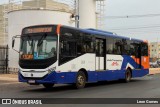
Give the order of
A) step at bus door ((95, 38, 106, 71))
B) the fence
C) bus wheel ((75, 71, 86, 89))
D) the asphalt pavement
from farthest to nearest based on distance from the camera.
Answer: the fence < step at bus door ((95, 38, 106, 71)) < bus wheel ((75, 71, 86, 89)) < the asphalt pavement

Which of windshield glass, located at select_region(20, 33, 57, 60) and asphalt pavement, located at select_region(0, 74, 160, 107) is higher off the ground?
windshield glass, located at select_region(20, 33, 57, 60)

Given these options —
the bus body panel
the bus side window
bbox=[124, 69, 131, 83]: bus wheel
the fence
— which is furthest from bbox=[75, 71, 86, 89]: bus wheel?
the fence

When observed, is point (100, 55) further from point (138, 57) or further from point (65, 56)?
point (138, 57)

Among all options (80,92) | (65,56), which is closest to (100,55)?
(65,56)

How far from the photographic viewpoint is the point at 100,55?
22766 millimetres

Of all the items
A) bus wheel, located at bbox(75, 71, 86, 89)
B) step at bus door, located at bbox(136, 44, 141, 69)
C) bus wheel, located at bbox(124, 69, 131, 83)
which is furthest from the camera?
step at bus door, located at bbox(136, 44, 141, 69)

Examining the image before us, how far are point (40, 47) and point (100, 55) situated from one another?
516 centimetres

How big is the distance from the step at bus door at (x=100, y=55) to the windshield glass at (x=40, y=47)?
170 inches

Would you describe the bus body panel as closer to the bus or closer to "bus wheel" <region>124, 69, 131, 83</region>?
the bus

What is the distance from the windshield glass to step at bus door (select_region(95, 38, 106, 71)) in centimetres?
432

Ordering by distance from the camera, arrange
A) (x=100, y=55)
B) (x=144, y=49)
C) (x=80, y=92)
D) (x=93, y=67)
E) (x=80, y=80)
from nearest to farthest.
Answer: (x=80, y=92), (x=80, y=80), (x=93, y=67), (x=100, y=55), (x=144, y=49)

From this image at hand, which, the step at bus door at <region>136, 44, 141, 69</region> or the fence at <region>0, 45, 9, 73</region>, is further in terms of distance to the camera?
the fence at <region>0, 45, 9, 73</region>

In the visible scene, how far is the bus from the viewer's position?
1855 cm

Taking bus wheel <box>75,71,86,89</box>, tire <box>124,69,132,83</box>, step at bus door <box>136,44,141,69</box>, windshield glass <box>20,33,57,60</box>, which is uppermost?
windshield glass <box>20,33,57,60</box>
